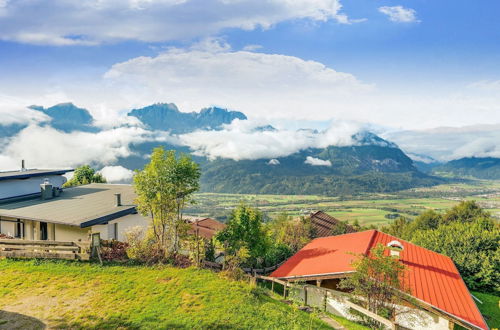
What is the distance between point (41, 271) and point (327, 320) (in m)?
11.8

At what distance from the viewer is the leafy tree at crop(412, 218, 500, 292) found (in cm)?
2117

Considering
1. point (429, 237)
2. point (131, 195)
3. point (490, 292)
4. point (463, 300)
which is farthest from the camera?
point (429, 237)

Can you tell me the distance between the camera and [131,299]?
10.0 metres

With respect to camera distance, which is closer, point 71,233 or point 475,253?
point 71,233

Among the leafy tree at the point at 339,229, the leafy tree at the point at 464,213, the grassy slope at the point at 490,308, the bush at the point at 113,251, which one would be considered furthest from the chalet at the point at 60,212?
the leafy tree at the point at 464,213

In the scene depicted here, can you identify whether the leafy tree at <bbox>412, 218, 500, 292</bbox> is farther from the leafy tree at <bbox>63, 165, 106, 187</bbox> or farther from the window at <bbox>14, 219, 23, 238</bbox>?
the leafy tree at <bbox>63, 165, 106, 187</bbox>

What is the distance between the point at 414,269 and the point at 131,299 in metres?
13.9

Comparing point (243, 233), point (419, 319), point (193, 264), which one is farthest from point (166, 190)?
point (419, 319)

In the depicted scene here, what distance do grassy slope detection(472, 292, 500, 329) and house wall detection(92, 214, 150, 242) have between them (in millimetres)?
20261

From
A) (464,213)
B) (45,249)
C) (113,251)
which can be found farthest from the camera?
(464,213)

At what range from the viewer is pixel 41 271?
12.1 metres

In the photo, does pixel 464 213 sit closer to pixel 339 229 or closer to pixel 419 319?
pixel 339 229

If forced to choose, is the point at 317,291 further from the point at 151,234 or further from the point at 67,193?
the point at 67,193

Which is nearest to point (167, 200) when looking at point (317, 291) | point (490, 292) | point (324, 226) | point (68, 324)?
point (68, 324)
